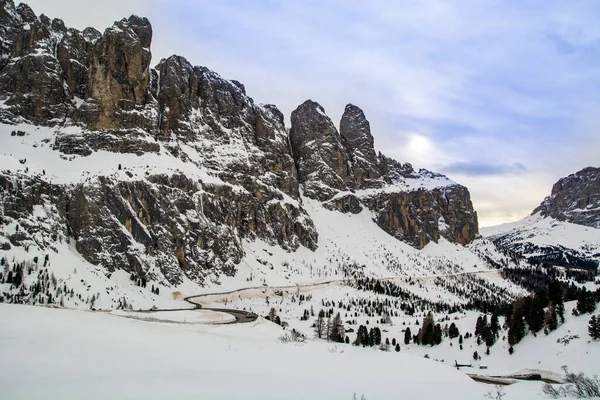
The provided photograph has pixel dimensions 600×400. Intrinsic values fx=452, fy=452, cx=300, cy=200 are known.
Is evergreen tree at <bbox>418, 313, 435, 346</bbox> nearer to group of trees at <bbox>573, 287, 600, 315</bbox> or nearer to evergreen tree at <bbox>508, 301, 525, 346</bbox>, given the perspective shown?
evergreen tree at <bbox>508, 301, 525, 346</bbox>

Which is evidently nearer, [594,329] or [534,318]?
[594,329]

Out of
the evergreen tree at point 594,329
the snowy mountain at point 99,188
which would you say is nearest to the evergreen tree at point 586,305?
the evergreen tree at point 594,329

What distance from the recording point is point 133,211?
14062 centimetres

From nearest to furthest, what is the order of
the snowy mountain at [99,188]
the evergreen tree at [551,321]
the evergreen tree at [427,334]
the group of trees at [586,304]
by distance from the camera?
the group of trees at [586,304] → the evergreen tree at [551,321] → the evergreen tree at [427,334] → the snowy mountain at [99,188]

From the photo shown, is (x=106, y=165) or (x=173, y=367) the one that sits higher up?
(x=106, y=165)

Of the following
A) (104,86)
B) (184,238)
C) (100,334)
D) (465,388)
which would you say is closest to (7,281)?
(184,238)

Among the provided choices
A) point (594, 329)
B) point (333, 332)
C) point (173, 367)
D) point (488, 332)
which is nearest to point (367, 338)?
point (333, 332)

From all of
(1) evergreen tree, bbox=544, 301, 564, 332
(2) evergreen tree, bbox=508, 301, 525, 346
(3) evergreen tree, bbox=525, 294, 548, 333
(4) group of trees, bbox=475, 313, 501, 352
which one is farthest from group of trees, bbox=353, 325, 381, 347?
(1) evergreen tree, bbox=544, 301, 564, 332

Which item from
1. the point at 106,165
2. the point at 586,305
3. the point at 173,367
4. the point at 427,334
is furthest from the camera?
the point at 106,165

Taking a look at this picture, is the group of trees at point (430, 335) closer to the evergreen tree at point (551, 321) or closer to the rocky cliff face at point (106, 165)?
the evergreen tree at point (551, 321)

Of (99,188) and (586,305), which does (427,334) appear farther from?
(99,188)

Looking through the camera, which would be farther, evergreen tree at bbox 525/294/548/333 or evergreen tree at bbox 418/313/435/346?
evergreen tree at bbox 418/313/435/346

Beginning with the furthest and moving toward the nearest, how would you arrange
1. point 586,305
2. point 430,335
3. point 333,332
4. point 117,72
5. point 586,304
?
point 117,72 < point 430,335 < point 333,332 < point 586,304 < point 586,305

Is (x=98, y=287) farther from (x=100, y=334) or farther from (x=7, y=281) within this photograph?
(x=100, y=334)
